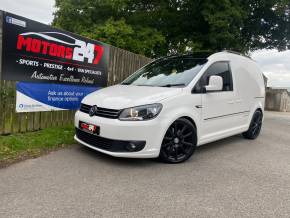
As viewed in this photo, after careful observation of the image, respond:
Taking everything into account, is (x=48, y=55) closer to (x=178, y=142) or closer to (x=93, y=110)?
(x=93, y=110)

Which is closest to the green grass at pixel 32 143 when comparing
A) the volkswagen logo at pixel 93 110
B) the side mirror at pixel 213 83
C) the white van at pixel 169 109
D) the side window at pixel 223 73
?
the white van at pixel 169 109

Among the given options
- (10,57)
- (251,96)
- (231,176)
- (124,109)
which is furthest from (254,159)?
(10,57)

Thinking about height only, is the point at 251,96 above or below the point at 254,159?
above

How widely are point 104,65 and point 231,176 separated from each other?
4631 millimetres

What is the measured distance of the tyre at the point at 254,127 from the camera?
7427 millimetres

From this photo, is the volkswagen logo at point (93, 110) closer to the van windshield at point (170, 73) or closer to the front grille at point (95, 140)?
the front grille at point (95, 140)

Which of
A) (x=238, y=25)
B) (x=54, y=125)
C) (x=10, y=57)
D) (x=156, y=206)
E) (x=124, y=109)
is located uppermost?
(x=238, y=25)

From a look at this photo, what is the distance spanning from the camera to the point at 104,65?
7902 millimetres

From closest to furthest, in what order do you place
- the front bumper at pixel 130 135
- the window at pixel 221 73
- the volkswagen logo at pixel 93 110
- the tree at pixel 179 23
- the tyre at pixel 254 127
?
1. the front bumper at pixel 130 135
2. the volkswagen logo at pixel 93 110
3. the window at pixel 221 73
4. the tyre at pixel 254 127
5. the tree at pixel 179 23

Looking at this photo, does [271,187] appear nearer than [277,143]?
Yes

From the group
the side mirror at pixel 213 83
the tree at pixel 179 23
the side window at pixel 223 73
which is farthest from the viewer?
the tree at pixel 179 23

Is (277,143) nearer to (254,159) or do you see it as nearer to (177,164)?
(254,159)

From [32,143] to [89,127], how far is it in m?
1.34

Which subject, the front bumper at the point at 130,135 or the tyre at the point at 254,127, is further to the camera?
the tyre at the point at 254,127
